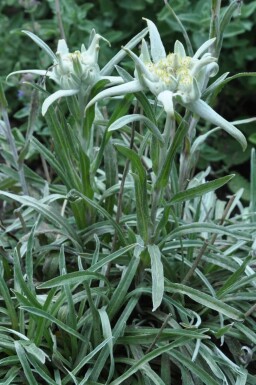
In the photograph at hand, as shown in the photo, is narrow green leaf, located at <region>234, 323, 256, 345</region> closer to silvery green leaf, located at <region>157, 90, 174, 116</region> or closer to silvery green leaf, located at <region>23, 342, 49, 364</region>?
silvery green leaf, located at <region>23, 342, 49, 364</region>

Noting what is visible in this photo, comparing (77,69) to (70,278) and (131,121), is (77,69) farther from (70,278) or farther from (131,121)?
(70,278)

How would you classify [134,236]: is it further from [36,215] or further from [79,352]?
[36,215]

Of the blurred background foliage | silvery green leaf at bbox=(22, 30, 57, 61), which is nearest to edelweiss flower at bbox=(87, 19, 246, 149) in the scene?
silvery green leaf at bbox=(22, 30, 57, 61)

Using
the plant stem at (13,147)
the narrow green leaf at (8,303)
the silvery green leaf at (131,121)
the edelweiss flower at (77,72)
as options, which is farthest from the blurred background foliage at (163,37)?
the silvery green leaf at (131,121)

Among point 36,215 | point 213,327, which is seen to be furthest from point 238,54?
point 213,327

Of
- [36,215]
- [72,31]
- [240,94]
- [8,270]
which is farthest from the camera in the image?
[240,94]

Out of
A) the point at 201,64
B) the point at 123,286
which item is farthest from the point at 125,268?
the point at 201,64
